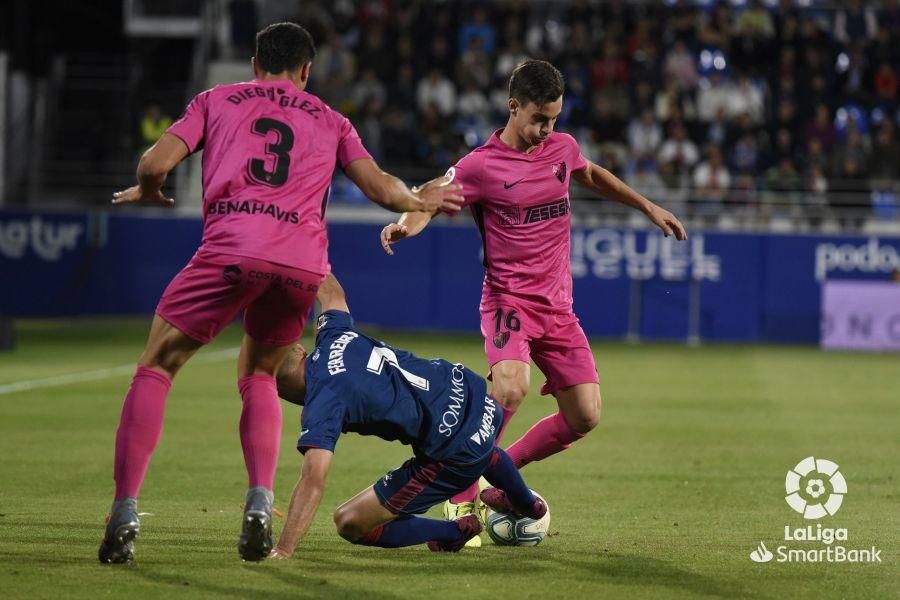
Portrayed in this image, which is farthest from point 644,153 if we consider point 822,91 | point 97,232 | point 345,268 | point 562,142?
point 562,142

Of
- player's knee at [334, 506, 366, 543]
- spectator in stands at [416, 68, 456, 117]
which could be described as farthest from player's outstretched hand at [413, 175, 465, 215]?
spectator in stands at [416, 68, 456, 117]

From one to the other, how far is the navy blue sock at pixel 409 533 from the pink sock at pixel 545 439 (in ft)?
3.42

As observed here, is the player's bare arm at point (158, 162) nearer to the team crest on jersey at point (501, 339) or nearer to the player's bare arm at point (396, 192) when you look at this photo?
the player's bare arm at point (396, 192)

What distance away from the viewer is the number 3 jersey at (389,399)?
18.4ft

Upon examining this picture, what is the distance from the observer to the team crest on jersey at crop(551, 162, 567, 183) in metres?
7.32

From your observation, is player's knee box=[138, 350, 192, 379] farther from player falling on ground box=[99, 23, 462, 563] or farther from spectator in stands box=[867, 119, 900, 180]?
spectator in stands box=[867, 119, 900, 180]

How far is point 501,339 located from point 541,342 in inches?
11.2

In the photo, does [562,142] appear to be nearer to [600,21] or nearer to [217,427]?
[217,427]

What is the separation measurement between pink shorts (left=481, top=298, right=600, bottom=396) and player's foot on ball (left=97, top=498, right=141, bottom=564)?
210 centimetres

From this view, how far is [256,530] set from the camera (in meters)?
5.56

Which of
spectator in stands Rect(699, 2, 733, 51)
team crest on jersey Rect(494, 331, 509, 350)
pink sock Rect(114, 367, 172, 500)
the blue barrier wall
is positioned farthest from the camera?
spectator in stands Rect(699, 2, 733, 51)

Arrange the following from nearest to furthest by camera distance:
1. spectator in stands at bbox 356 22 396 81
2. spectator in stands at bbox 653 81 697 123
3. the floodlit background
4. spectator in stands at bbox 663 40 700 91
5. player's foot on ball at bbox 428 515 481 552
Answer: player's foot on ball at bbox 428 515 481 552
the floodlit background
spectator in stands at bbox 653 81 697 123
spectator in stands at bbox 663 40 700 91
spectator in stands at bbox 356 22 396 81

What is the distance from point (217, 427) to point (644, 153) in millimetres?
13810

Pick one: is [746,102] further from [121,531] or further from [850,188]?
[121,531]
